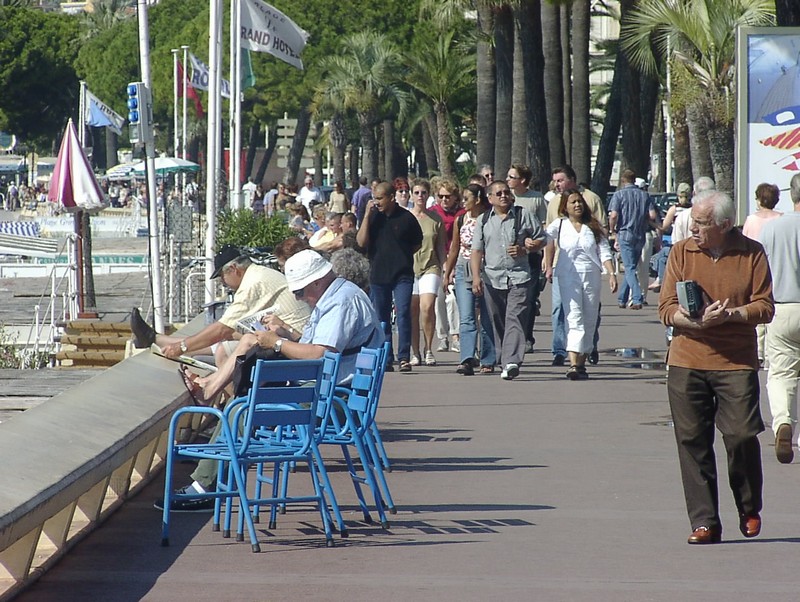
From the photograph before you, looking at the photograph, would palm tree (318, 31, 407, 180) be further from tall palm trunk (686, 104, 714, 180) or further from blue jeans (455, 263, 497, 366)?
blue jeans (455, 263, 497, 366)

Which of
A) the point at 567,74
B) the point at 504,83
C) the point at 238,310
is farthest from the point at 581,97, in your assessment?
the point at 238,310

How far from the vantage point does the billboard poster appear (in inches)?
482

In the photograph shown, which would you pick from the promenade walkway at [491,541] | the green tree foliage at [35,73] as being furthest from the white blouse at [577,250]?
the green tree foliage at [35,73]

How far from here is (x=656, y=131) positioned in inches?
3199

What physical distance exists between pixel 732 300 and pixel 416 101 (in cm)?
6169

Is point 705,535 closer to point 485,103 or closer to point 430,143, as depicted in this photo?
point 485,103

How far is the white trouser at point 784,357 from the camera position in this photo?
364 inches

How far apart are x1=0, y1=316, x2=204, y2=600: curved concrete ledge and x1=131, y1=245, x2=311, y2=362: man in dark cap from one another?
0.70ft

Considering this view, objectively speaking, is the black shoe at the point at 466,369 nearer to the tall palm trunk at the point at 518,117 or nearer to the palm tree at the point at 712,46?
the palm tree at the point at 712,46

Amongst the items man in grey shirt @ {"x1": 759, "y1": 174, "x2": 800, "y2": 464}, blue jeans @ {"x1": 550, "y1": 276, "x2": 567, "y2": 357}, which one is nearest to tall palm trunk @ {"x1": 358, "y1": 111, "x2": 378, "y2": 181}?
blue jeans @ {"x1": 550, "y1": 276, "x2": 567, "y2": 357}

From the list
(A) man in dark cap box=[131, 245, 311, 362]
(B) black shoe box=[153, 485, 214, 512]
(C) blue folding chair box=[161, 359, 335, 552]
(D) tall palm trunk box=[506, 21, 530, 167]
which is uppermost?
(D) tall palm trunk box=[506, 21, 530, 167]

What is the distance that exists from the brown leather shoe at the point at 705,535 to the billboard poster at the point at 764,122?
5.73m

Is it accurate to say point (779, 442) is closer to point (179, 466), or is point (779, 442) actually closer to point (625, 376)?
point (179, 466)

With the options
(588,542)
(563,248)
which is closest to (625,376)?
(563,248)
